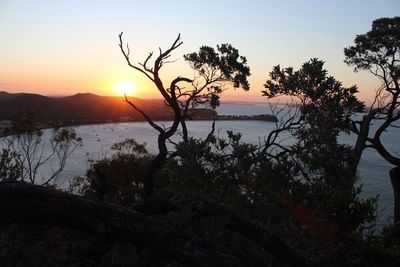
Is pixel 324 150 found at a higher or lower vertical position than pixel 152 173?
higher

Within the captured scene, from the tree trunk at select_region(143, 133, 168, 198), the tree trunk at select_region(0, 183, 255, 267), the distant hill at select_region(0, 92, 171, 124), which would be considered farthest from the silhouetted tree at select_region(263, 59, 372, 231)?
the distant hill at select_region(0, 92, 171, 124)

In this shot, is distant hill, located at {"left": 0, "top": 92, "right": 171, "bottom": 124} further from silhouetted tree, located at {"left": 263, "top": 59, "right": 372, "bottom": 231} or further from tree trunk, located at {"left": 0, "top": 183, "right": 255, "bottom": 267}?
tree trunk, located at {"left": 0, "top": 183, "right": 255, "bottom": 267}

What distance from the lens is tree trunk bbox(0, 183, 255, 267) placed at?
225 inches

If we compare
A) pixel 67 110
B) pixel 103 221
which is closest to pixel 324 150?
pixel 103 221

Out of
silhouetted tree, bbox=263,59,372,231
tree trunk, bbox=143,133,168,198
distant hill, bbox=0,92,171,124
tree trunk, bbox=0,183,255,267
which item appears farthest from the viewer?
distant hill, bbox=0,92,171,124

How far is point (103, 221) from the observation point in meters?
5.94

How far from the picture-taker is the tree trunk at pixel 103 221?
5.72m

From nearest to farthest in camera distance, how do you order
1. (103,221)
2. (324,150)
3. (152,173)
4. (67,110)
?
1. (103,221)
2. (324,150)
3. (152,173)
4. (67,110)

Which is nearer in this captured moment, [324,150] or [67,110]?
[324,150]

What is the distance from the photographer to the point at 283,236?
955 centimetres

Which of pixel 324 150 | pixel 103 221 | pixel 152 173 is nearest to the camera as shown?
pixel 103 221

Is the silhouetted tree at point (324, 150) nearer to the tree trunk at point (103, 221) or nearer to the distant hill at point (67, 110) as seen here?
the tree trunk at point (103, 221)

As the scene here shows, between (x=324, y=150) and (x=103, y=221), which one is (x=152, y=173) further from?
Answer: (x=103, y=221)

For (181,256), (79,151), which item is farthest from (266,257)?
(79,151)
